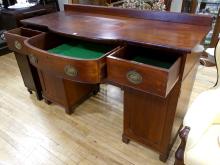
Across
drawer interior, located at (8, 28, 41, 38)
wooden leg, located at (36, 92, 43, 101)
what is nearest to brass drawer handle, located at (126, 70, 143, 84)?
drawer interior, located at (8, 28, 41, 38)

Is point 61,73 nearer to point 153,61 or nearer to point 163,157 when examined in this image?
point 153,61

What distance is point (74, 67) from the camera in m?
1.04

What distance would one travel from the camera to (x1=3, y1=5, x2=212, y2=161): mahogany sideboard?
96 cm

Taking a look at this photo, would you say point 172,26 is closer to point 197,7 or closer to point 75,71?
point 75,71

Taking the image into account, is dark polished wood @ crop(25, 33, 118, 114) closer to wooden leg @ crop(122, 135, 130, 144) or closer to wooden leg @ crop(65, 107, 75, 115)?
wooden leg @ crop(65, 107, 75, 115)

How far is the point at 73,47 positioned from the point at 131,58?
50 cm

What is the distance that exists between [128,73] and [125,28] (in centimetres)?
45

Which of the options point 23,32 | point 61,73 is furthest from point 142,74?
Result: point 23,32

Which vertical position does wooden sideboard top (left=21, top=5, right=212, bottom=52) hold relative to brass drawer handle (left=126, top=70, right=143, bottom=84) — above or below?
above

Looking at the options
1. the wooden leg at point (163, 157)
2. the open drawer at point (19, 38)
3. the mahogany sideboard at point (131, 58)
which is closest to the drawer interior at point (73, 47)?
the mahogany sideboard at point (131, 58)

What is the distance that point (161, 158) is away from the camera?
4.44 feet

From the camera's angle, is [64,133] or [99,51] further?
[64,133]

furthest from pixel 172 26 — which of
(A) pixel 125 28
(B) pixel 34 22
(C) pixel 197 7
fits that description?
(C) pixel 197 7

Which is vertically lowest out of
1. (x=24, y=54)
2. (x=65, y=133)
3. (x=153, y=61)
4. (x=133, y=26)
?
(x=65, y=133)
